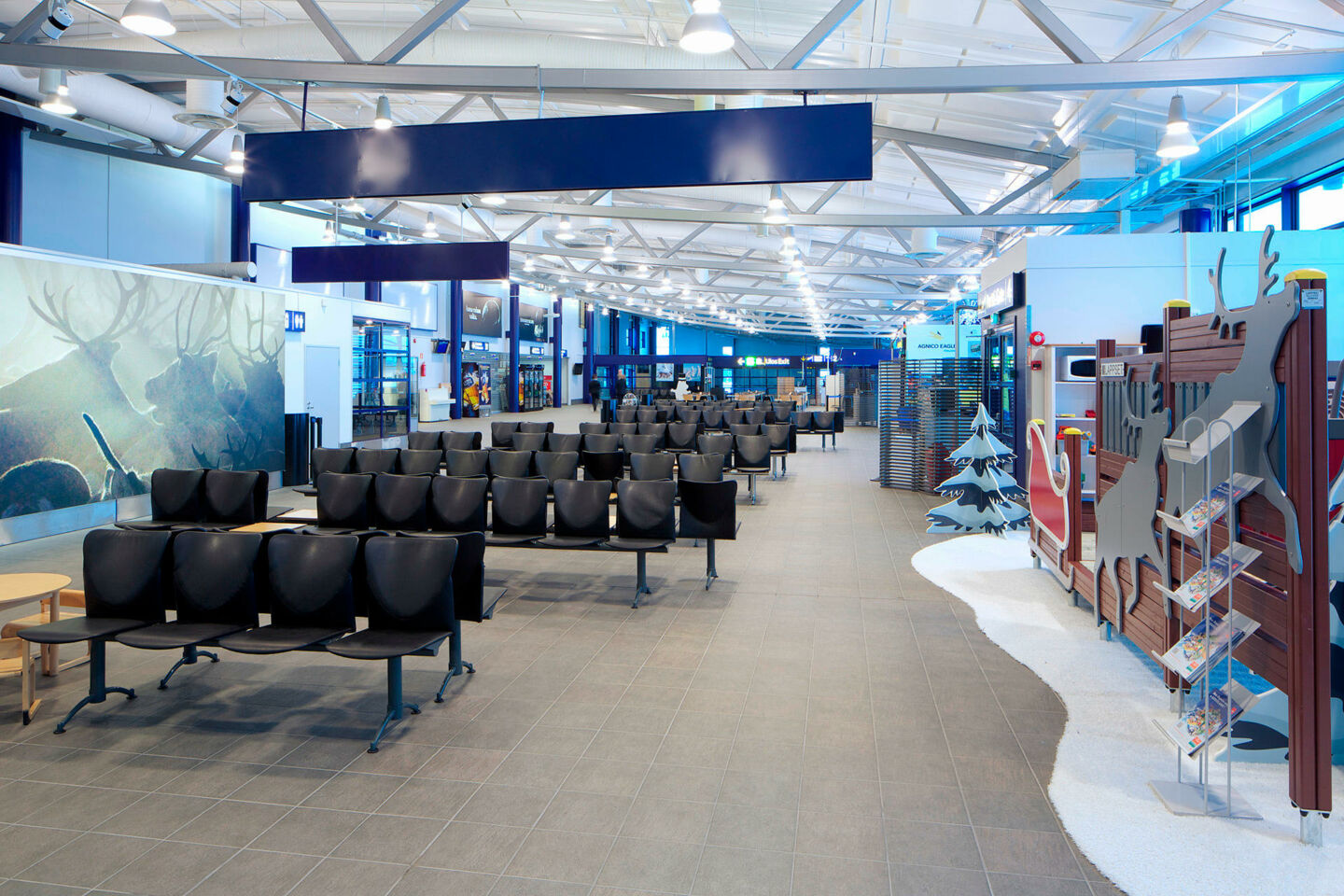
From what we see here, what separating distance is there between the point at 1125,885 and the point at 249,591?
382cm

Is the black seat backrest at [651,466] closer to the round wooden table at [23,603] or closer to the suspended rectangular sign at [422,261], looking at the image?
the suspended rectangular sign at [422,261]

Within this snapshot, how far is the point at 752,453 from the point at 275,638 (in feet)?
23.4

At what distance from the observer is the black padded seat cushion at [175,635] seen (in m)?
3.64

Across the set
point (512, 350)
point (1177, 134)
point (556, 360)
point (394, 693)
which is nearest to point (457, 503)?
point (394, 693)

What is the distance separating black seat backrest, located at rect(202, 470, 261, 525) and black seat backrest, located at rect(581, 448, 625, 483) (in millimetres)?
3004

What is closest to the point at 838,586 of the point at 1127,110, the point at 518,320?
the point at 1127,110

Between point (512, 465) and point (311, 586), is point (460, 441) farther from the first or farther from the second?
point (311, 586)

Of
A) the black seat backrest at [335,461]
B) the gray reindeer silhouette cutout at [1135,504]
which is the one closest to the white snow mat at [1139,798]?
the gray reindeer silhouette cutout at [1135,504]

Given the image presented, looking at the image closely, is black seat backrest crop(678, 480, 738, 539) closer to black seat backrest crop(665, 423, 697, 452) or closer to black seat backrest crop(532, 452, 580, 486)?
black seat backrest crop(532, 452, 580, 486)

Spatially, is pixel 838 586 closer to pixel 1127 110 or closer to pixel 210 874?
pixel 210 874

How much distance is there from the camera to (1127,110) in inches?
322

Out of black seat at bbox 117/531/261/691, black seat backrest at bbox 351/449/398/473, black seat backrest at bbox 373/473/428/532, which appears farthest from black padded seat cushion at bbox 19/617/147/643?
black seat backrest at bbox 351/449/398/473

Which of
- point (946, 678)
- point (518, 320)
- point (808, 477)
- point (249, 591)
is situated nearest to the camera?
point (249, 591)

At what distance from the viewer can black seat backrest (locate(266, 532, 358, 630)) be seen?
3.92m
